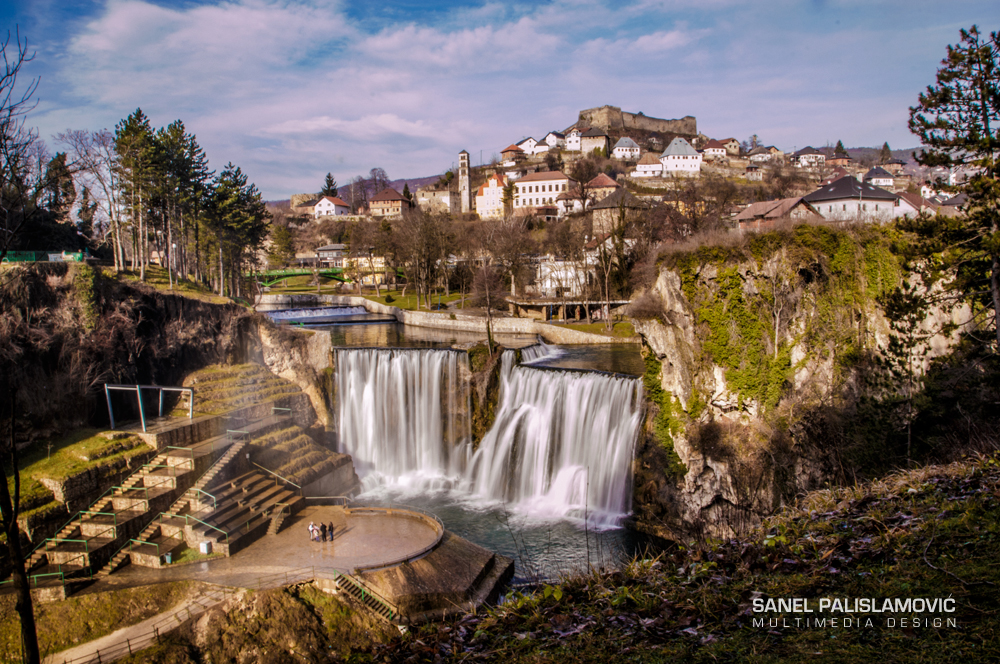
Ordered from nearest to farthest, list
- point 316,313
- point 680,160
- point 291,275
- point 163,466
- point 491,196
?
point 163,466 → point 316,313 → point 291,275 → point 491,196 → point 680,160

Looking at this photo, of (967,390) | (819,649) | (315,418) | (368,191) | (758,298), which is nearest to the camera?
(819,649)

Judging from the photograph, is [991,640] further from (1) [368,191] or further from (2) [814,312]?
(1) [368,191]

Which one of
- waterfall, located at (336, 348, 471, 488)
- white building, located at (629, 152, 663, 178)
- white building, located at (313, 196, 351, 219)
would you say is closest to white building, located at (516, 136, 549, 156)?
white building, located at (629, 152, 663, 178)

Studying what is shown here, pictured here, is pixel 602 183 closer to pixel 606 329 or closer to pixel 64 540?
pixel 606 329

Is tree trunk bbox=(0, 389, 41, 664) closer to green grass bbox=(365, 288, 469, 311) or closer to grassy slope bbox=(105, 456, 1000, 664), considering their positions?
grassy slope bbox=(105, 456, 1000, 664)

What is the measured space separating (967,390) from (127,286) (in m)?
31.1

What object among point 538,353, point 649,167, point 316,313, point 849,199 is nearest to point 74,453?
point 538,353

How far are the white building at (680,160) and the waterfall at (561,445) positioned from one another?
311 ft

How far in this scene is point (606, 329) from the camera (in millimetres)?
42250

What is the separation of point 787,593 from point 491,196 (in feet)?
345

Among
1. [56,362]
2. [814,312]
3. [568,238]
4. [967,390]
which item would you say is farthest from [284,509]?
[568,238]

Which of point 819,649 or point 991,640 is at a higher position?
point 991,640

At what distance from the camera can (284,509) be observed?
1816 centimetres

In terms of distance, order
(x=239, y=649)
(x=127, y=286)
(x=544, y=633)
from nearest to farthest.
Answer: (x=544, y=633), (x=239, y=649), (x=127, y=286)
